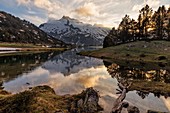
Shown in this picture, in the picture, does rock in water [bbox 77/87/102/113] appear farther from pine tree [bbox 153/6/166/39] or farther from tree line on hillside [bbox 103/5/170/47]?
pine tree [bbox 153/6/166/39]

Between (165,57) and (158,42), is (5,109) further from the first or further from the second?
(158,42)

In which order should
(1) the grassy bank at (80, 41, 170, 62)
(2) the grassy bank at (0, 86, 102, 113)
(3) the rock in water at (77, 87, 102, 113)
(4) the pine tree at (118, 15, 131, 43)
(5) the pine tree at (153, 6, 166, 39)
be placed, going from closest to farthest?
(2) the grassy bank at (0, 86, 102, 113)
(3) the rock in water at (77, 87, 102, 113)
(1) the grassy bank at (80, 41, 170, 62)
(5) the pine tree at (153, 6, 166, 39)
(4) the pine tree at (118, 15, 131, 43)

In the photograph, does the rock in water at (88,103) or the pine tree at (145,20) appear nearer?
the rock in water at (88,103)

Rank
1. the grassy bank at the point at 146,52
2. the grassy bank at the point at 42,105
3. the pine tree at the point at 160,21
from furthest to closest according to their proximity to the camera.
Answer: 1. the pine tree at the point at 160,21
2. the grassy bank at the point at 146,52
3. the grassy bank at the point at 42,105

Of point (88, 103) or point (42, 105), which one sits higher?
point (42, 105)

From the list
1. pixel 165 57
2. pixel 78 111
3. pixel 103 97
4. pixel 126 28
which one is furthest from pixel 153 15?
pixel 78 111

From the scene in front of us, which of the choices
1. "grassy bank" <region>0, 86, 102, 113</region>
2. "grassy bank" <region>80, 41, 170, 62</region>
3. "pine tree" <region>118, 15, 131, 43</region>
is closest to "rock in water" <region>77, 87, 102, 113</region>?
"grassy bank" <region>0, 86, 102, 113</region>

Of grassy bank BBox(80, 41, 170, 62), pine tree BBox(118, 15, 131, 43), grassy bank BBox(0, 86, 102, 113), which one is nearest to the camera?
grassy bank BBox(0, 86, 102, 113)

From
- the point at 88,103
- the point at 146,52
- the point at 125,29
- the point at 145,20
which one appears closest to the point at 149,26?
the point at 145,20

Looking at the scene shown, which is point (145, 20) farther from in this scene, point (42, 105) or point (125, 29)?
point (42, 105)

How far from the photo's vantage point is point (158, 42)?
327 feet

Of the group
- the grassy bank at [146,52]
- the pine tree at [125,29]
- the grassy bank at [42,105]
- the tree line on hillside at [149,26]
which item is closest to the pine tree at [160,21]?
the tree line on hillside at [149,26]

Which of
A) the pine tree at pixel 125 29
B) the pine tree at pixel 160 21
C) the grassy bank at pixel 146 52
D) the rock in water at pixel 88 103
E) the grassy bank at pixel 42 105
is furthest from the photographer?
the pine tree at pixel 125 29

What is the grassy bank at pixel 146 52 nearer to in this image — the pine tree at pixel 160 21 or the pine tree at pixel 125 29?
the pine tree at pixel 160 21
